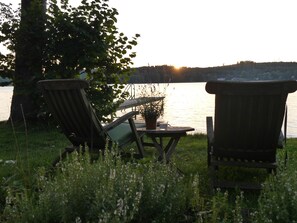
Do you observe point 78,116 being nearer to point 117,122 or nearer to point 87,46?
point 117,122

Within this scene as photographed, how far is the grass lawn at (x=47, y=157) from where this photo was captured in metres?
3.41

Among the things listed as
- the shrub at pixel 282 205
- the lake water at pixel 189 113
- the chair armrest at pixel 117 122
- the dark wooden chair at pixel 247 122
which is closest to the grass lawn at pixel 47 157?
the dark wooden chair at pixel 247 122

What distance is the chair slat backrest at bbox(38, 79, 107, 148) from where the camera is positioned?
4078 millimetres

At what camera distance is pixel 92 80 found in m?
8.45

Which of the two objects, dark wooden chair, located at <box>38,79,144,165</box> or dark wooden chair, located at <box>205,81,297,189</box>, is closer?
dark wooden chair, located at <box>205,81,297,189</box>

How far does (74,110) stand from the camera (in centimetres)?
423

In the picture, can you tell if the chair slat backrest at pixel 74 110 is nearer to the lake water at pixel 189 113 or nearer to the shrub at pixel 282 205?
the shrub at pixel 282 205

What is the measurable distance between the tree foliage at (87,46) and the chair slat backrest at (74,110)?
146 inches

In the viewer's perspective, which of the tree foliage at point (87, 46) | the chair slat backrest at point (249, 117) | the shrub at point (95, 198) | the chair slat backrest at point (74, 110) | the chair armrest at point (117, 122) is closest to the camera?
the shrub at point (95, 198)

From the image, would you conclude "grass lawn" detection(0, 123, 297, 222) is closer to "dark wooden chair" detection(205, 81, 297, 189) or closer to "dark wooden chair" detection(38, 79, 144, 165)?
"dark wooden chair" detection(205, 81, 297, 189)

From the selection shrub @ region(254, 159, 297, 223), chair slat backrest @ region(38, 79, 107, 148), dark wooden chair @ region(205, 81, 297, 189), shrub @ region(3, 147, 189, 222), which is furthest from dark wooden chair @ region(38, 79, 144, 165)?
shrub @ region(254, 159, 297, 223)

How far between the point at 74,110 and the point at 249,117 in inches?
74.0

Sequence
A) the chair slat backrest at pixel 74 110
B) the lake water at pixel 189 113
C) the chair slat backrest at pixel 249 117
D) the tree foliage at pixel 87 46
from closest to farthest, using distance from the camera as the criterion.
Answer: the chair slat backrest at pixel 249 117
the chair slat backrest at pixel 74 110
the tree foliage at pixel 87 46
the lake water at pixel 189 113

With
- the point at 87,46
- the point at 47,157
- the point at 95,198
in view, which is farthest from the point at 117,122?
the point at 87,46
